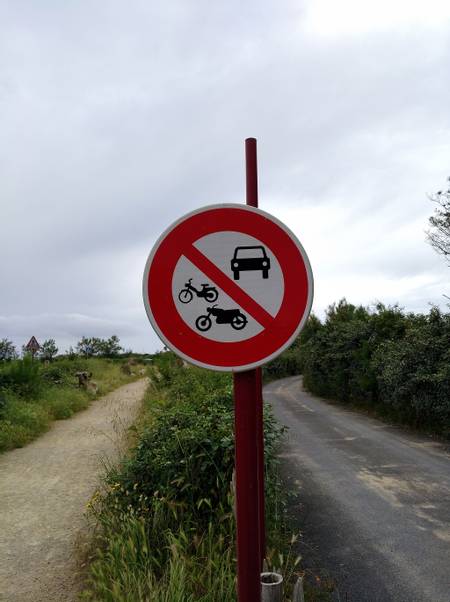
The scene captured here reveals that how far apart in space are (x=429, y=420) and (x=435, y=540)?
7.06 metres

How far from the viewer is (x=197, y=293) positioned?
6.11 ft

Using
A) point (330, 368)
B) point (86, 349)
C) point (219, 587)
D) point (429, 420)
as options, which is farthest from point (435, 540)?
point (86, 349)

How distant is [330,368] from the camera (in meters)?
19.2

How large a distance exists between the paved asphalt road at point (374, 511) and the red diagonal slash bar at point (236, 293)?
2755 mm

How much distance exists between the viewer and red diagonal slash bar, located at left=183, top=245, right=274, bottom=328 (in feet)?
6.05

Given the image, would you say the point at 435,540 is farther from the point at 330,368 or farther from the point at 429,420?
the point at 330,368

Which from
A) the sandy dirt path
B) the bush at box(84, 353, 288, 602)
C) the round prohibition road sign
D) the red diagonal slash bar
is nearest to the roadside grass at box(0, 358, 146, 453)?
the sandy dirt path

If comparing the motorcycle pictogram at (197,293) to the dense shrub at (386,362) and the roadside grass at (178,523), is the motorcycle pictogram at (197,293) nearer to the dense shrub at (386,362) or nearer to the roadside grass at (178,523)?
the roadside grass at (178,523)

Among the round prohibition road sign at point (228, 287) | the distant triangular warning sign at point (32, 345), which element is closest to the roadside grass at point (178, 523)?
the round prohibition road sign at point (228, 287)

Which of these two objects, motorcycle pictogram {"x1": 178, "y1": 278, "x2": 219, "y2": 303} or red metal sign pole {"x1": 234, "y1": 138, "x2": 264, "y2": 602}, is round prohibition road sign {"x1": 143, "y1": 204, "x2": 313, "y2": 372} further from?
red metal sign pole {"x1": 234, "y1": 138, "x2": 264, "y2": 602}

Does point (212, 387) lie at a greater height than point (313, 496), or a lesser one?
greater

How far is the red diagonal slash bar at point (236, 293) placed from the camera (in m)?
1.84

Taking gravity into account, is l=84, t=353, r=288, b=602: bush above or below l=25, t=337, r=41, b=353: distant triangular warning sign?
below

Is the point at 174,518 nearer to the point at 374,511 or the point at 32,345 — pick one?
the point at 374,511
